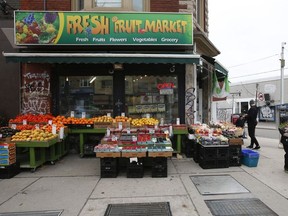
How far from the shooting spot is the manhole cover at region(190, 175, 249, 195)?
18.4ft

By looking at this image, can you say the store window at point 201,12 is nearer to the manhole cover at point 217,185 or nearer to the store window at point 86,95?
the store window at point 86,95

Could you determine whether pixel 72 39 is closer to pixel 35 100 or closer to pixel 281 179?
pixel 35 100

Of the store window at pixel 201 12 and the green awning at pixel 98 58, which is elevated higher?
the store window at pixel 201 12

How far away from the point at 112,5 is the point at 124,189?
728cm

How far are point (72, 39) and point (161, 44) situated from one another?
3028mm

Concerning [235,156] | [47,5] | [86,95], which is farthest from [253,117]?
[47,5]

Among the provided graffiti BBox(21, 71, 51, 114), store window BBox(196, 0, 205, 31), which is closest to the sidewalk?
graffiti BBox(21, 71, 51, 114)

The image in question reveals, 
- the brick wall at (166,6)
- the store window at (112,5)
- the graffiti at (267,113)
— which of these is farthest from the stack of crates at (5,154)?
the graffiti at (267,113)

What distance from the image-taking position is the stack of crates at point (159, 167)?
6.66 m

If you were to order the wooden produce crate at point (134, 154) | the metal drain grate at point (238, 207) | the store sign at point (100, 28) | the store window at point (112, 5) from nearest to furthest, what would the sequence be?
the metal drain grate at point (238, 207) → the wooden produce crate at point (134, 154) → the store sign at point (100, 28) → the store window at point (112, 5)

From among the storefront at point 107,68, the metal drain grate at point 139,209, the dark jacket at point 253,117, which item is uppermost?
the storefront at point 107,68

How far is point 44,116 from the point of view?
923cm

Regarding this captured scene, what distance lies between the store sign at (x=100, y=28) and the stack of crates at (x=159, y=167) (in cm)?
435

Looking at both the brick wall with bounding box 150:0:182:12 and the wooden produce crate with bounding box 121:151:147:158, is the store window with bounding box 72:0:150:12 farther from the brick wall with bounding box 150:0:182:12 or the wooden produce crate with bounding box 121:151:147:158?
the wooden produce crate with bounding box 121:151:147:158
